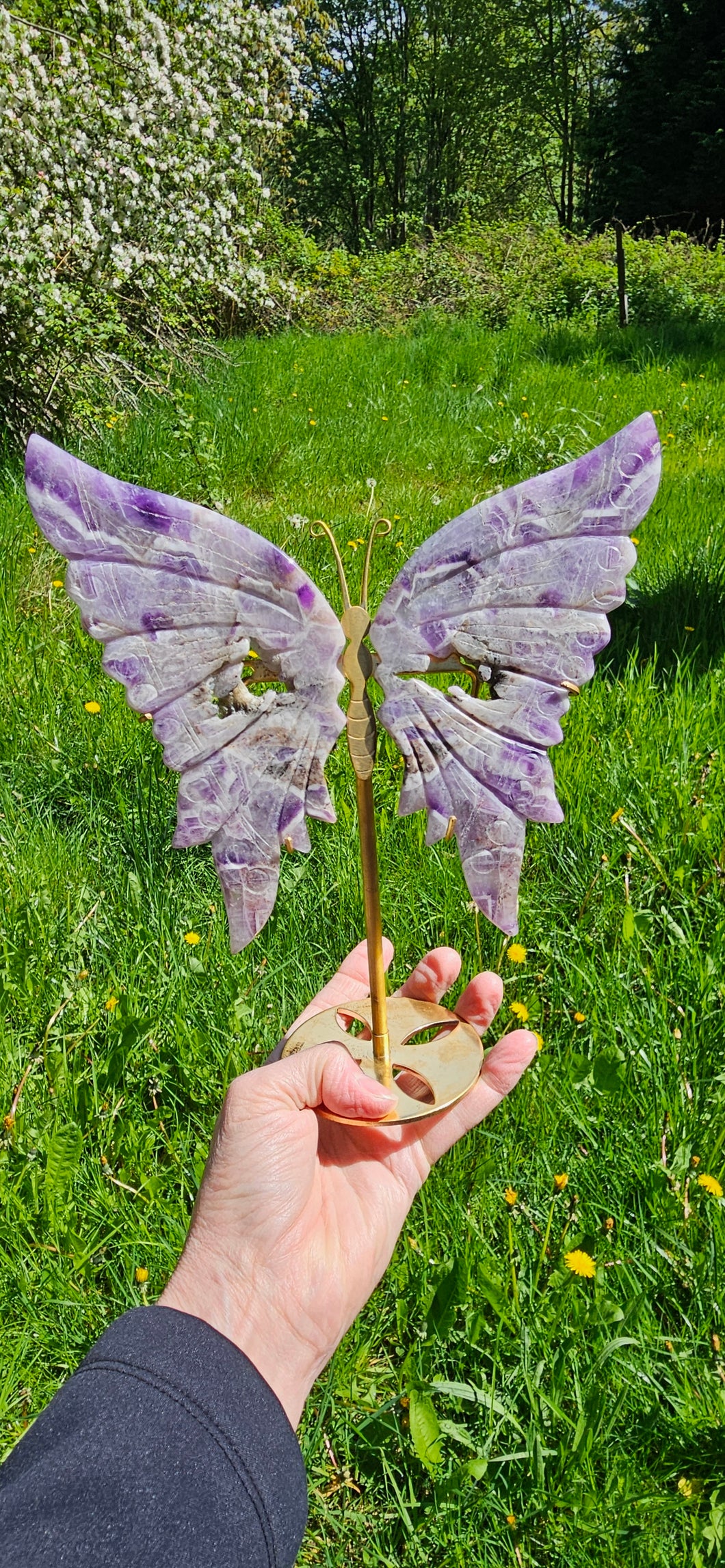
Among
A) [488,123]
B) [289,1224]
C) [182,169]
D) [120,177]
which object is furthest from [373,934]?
[488,123]

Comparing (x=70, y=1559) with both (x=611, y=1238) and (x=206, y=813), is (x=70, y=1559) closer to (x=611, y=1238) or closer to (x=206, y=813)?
(x=206, y=813)

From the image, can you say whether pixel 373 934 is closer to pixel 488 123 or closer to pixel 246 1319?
pixel 246 1319

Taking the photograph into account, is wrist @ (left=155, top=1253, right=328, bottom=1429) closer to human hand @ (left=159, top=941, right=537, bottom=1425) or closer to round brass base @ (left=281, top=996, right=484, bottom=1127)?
human hand @ (left=159, top=941, right=537, bottom=1425)

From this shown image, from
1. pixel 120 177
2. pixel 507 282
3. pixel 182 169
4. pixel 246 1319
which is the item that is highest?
pixel 182 169

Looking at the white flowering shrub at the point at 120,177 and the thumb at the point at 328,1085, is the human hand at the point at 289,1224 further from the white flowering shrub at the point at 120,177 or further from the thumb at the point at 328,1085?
the white flowering shrub at the point at 120,177

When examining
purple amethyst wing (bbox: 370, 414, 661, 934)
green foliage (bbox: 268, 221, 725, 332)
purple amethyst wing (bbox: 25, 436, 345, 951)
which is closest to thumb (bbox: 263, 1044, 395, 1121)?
purple amethyst wing (bbox: 25, 436, 345, 951)

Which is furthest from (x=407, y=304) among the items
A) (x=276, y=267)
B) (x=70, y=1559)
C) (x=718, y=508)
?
(x=70, y=1559)

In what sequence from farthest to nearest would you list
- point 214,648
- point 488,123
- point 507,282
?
1. point 488,123
2. point 507,282
3. point 214,648
